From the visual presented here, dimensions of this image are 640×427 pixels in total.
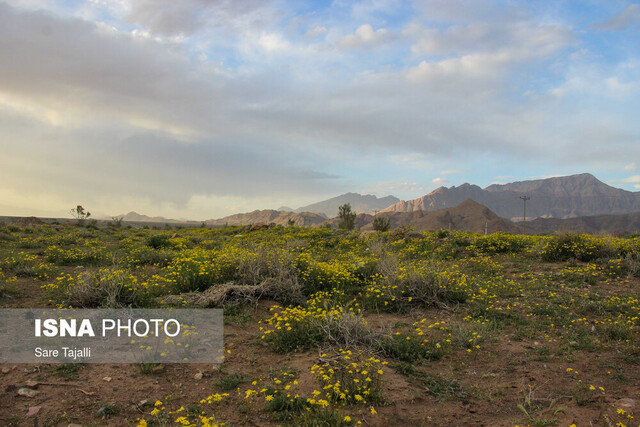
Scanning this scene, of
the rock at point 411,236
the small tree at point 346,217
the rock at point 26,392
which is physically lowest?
the rock at point 26,392

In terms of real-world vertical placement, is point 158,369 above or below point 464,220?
below

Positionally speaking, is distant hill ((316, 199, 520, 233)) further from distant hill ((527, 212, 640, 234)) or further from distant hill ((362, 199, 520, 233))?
distant hill ((527, 212, 640, 234))

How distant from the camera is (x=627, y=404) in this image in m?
3.66

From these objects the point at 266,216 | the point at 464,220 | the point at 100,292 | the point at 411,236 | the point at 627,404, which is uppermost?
the point at 266,216

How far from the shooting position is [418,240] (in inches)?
606

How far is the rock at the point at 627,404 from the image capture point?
3585mm

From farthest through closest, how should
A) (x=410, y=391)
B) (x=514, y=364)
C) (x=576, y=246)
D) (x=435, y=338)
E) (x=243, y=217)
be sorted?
1. (x=243, y=217)
2. (x=576, y=246)
3. (x=435, y=338)
4. (x=514, y=364)
5. (x=410, y=391)

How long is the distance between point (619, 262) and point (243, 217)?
181297mm

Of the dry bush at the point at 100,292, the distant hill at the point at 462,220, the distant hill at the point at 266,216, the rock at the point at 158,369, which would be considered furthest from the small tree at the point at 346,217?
the distant hill at the point at 266,216

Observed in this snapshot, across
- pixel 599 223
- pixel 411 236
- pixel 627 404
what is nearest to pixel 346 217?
pixel 411 236

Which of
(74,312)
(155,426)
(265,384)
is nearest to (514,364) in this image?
(265,384)

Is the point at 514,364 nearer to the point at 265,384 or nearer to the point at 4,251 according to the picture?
the point at 265,384

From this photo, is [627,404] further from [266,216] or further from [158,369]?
[266,216]

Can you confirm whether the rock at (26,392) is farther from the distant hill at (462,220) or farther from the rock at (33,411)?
the distant hill at (462,220)
